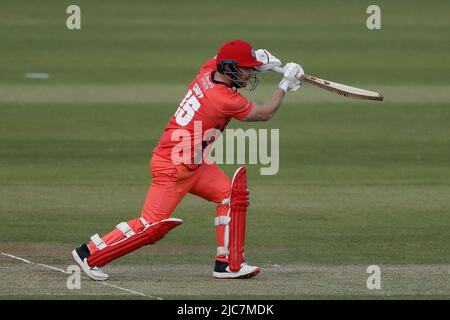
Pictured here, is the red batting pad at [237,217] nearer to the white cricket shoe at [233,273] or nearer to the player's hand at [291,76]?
the white cricket shoe at [233,273]

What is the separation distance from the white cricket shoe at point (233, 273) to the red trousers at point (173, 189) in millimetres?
68

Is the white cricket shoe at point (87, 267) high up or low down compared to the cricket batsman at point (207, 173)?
down

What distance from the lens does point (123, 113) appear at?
24281mm

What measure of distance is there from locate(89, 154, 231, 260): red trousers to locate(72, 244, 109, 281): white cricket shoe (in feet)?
0.20

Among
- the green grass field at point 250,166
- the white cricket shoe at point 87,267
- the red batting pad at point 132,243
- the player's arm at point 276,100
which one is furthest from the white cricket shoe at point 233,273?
the player's arm at point 276,100

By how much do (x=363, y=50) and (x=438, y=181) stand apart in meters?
17.8

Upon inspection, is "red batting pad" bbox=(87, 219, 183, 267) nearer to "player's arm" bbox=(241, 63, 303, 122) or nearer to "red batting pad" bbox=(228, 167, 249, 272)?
"red batting pad" bbox=(228, 167, 249, 272)

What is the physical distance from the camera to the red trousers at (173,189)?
33.7 feet

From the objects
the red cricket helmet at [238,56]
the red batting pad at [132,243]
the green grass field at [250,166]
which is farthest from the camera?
the green grass field at [250,166]

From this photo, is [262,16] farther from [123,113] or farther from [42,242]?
[42,242]

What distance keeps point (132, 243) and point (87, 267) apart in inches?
16.0

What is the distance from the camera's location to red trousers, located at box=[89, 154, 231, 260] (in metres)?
10.3

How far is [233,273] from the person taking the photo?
10.5m

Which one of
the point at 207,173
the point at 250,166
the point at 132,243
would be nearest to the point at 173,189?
the point at 207,173
